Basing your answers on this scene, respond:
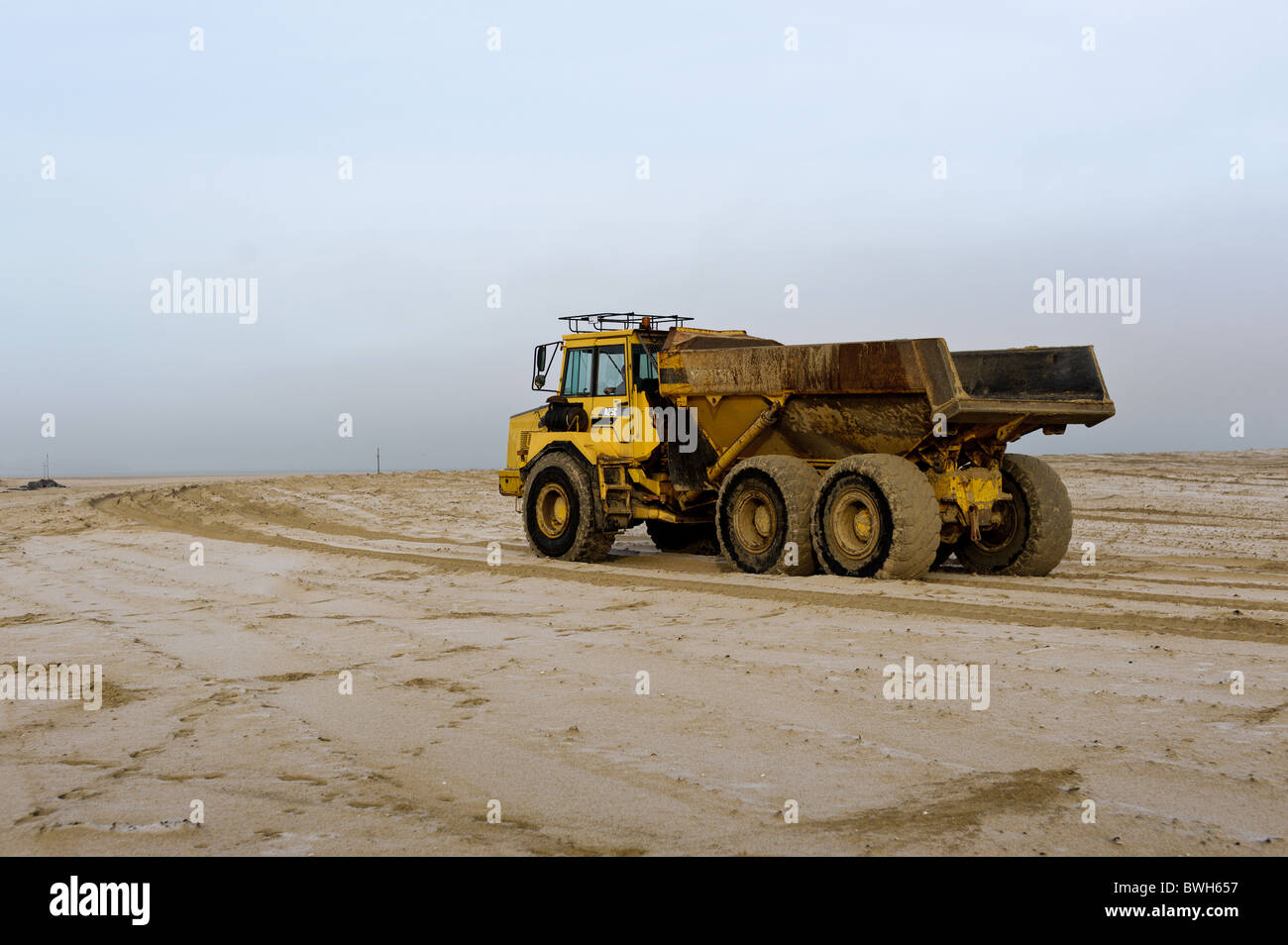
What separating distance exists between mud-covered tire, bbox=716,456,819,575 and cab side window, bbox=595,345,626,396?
192 cm

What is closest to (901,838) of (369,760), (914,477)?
(369,760)

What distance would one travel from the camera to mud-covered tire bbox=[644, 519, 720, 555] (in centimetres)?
1511

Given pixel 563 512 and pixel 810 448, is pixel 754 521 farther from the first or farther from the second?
pixel 563 512

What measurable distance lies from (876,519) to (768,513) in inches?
60.6

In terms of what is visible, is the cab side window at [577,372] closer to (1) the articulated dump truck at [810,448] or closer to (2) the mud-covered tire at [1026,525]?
(1) the articulated dump truck at [810,448]

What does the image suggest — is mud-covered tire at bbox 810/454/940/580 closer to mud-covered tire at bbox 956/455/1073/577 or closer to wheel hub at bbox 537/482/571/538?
mud-covered tire at bbox 956/455/1073/577

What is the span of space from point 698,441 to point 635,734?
25.4 feet

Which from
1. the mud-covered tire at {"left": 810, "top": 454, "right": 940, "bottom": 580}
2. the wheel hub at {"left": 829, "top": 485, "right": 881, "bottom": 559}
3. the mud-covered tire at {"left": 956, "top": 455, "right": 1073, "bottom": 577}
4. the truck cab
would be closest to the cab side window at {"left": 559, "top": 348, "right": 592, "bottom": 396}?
the truck cab

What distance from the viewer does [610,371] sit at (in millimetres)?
13555

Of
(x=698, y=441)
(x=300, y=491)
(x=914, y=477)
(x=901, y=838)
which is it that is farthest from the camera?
(x=300, y=491)

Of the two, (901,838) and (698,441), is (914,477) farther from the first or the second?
(901,838)

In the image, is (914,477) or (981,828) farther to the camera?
(914,477)

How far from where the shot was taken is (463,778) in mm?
4777

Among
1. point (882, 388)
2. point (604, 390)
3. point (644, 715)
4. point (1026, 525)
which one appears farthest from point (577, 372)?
point (644, 715)
